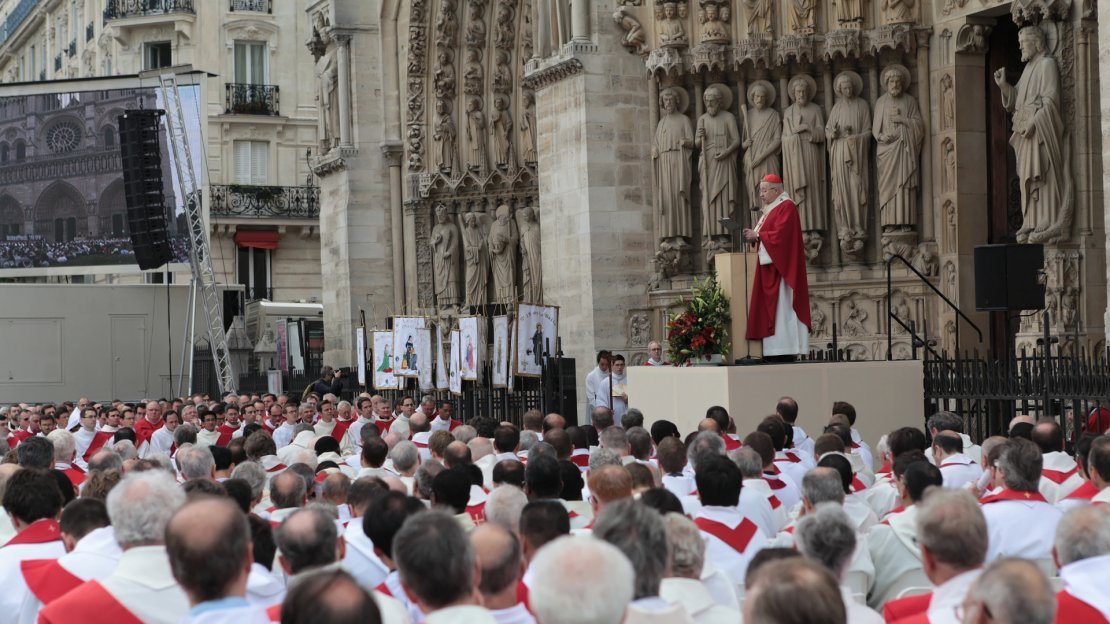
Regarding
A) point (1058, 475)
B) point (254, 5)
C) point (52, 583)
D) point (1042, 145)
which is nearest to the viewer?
point (52, 583)

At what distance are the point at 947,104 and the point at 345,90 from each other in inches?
479

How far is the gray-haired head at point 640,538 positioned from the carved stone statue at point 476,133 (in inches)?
804

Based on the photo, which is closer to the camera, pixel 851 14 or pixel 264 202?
pixel 851 14

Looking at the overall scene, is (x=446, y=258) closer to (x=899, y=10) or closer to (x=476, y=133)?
(x=476, y=133)

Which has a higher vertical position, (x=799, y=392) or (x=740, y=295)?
(x=740, y=295)

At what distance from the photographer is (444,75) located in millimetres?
24984

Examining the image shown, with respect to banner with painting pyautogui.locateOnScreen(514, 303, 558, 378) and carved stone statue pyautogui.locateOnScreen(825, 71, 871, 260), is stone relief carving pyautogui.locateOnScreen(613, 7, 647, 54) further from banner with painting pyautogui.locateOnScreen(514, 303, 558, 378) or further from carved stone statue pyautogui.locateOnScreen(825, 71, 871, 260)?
banner with painting pyautogui.locateOnScreen(514, 303, 558, 378)

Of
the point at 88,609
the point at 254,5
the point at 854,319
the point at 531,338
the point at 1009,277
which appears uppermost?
the point at 254,5

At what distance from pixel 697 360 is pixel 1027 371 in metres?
2.83

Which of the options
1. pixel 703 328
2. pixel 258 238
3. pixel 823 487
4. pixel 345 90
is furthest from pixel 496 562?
pixel 258 238

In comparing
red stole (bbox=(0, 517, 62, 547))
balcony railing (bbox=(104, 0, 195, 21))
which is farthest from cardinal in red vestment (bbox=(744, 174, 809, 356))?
balcony railing (bbox=(104, 0, 195, 21))

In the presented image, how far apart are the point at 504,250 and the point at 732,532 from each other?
59.2 ft

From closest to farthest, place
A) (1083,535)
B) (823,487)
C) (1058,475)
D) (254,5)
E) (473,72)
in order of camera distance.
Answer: (1083,535), (823,487), (1058,475), (473,72), (254,5)

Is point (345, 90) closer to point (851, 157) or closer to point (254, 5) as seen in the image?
point (851, 157)
